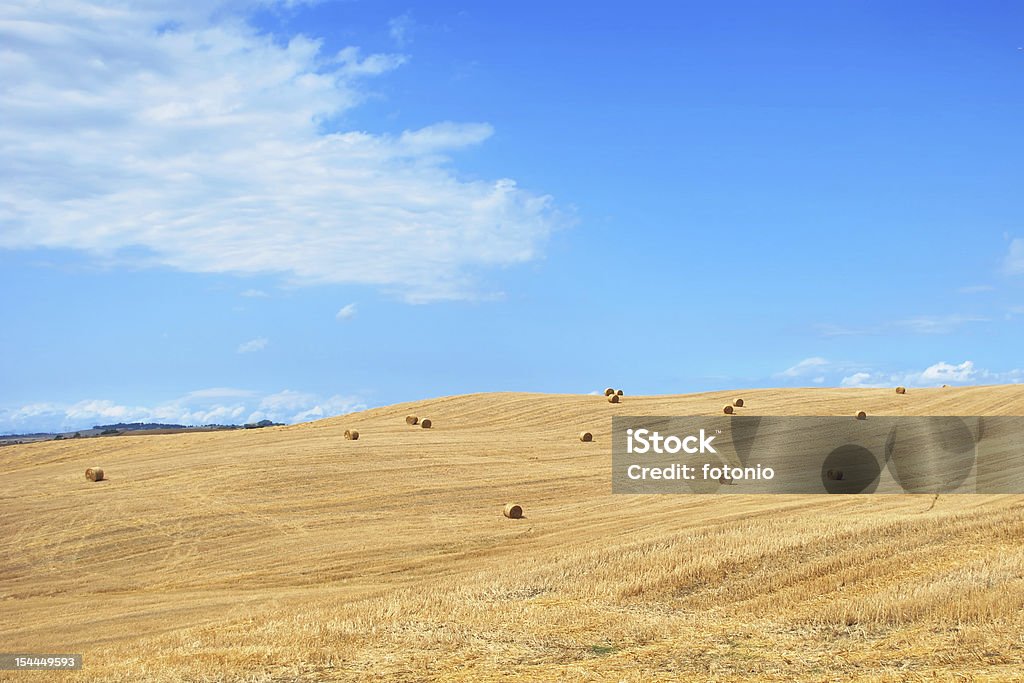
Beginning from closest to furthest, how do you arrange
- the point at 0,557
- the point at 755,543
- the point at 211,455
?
the point at 755,543 → the point at 0,557 → the point at 211,455

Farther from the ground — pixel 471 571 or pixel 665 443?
pixel 665 443

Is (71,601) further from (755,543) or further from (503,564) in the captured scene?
(755,543)

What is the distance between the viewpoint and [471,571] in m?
19.7

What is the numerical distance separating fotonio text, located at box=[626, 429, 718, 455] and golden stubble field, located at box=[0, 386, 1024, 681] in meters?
1.53

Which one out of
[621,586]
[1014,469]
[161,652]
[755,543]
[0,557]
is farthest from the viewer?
[1014,469]

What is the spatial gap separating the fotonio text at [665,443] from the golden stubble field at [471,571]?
5.03 feet

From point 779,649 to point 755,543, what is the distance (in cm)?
687

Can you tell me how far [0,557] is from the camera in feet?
71.8

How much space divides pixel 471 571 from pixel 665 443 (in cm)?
1791

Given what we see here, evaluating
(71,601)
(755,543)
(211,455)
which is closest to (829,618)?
(755,543)

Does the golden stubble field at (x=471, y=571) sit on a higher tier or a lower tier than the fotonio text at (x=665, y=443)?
lower

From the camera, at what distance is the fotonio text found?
3456 cm

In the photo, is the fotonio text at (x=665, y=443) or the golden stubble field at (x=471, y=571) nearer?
the golden stubble field at (x=471, y=571)

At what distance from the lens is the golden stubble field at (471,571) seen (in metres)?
11.2
